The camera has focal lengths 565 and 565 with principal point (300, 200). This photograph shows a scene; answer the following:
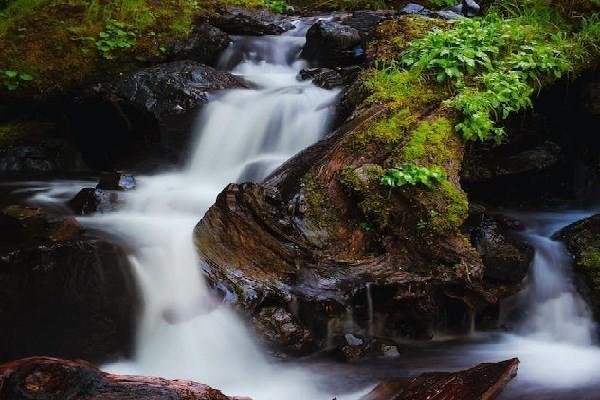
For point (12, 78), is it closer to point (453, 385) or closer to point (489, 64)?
point (489, 64)

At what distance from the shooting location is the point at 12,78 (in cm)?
735

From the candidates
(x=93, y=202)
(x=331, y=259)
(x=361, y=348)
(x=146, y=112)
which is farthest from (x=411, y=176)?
(x=146, y=112)

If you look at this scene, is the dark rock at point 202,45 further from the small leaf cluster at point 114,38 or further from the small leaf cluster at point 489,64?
the small leaf cluster at point 489,64

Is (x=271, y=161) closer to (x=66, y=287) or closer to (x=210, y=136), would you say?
(x=210, y=136)

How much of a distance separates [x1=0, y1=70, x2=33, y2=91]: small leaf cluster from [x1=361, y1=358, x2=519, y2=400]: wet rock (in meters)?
6.10

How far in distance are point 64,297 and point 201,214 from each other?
5.37 ft

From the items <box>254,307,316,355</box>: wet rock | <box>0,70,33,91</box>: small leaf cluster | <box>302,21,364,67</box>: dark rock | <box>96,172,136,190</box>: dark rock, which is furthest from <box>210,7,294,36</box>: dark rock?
<box>254,307,316,355</box>: wet rock

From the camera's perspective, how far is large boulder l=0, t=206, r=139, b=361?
3.78 metres

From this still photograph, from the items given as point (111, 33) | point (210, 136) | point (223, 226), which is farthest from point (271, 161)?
point (111, 33)

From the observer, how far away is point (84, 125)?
283 inches

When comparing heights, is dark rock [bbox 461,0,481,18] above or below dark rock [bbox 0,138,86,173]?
above

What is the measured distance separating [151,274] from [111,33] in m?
4.73

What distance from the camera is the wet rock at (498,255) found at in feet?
16.0

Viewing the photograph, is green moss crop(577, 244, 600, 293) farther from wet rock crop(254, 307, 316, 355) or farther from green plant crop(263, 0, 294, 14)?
green plant crop(263, 0, 294, 14)
